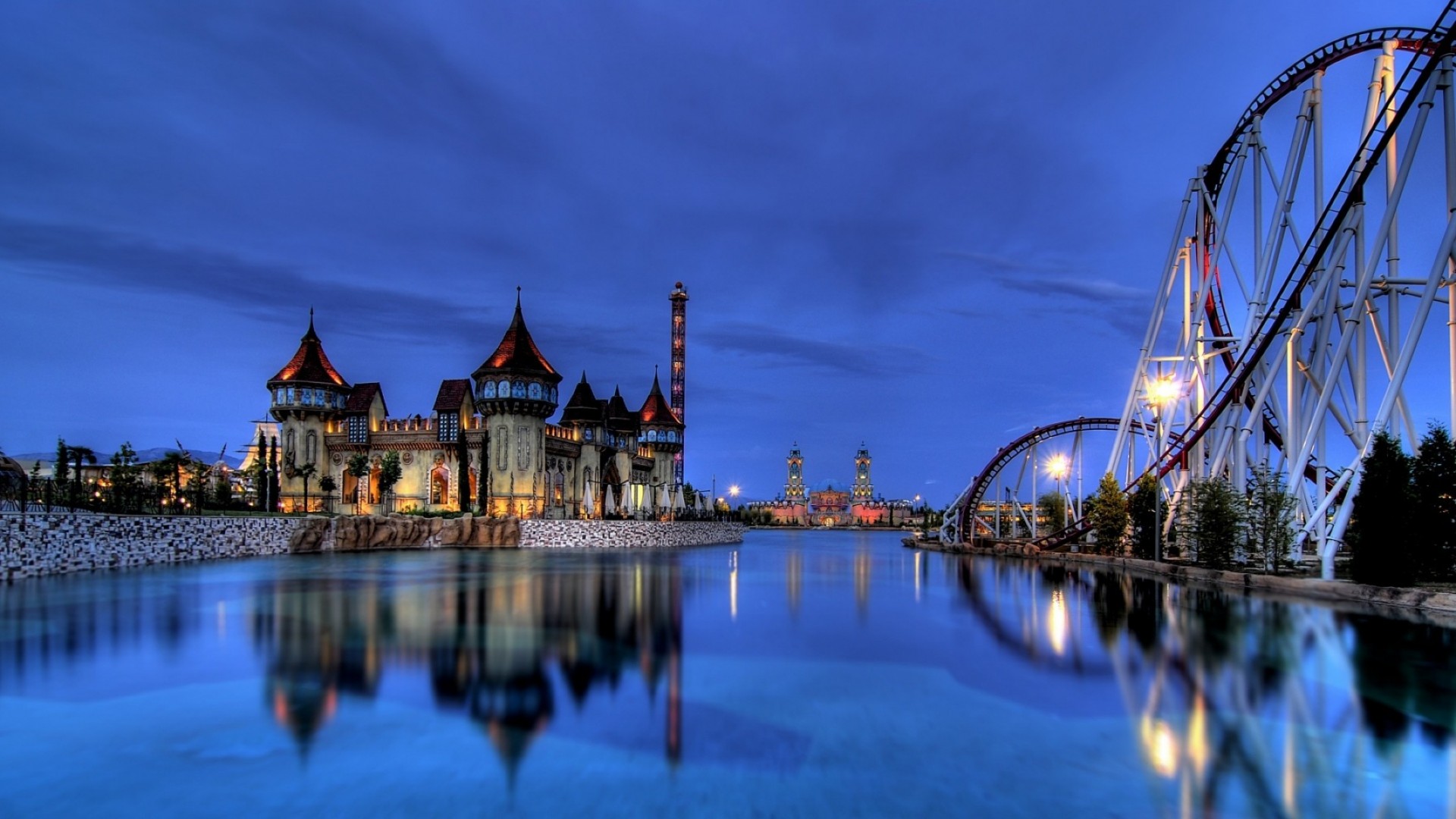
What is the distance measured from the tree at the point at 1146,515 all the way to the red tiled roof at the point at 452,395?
47663mm

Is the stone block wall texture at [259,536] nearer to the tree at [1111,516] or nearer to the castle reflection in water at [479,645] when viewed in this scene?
the castle reflection in water at [479,645]

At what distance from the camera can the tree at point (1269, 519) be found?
26.8 m

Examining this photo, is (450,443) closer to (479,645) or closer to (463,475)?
(463,475)

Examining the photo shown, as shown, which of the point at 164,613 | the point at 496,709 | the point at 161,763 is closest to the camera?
the point at 161,763

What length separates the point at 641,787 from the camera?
8.73 meters

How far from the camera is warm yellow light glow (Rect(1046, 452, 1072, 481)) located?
56562 millimetres

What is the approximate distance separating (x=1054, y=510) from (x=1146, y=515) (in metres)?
36.3

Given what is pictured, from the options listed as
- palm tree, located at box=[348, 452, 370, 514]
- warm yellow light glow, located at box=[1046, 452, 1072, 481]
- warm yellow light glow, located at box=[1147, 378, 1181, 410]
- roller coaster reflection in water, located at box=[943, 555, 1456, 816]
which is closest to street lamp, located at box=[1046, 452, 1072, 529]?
warm yellow light glow, located at box=[1046, 452, 1072, 481]

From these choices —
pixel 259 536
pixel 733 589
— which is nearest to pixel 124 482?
pixel 259 536

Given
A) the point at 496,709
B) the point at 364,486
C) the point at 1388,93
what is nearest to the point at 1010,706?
the point at 496,709

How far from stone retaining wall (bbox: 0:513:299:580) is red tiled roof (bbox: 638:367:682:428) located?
1642 inches

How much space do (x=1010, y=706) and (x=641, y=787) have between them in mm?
6121

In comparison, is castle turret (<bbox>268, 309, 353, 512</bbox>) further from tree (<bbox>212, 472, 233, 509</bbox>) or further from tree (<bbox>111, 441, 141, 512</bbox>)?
tree (<bbox>111, 441, 141, 512</bbox>)

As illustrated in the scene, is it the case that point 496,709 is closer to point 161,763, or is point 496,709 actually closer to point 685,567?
point 161,763
